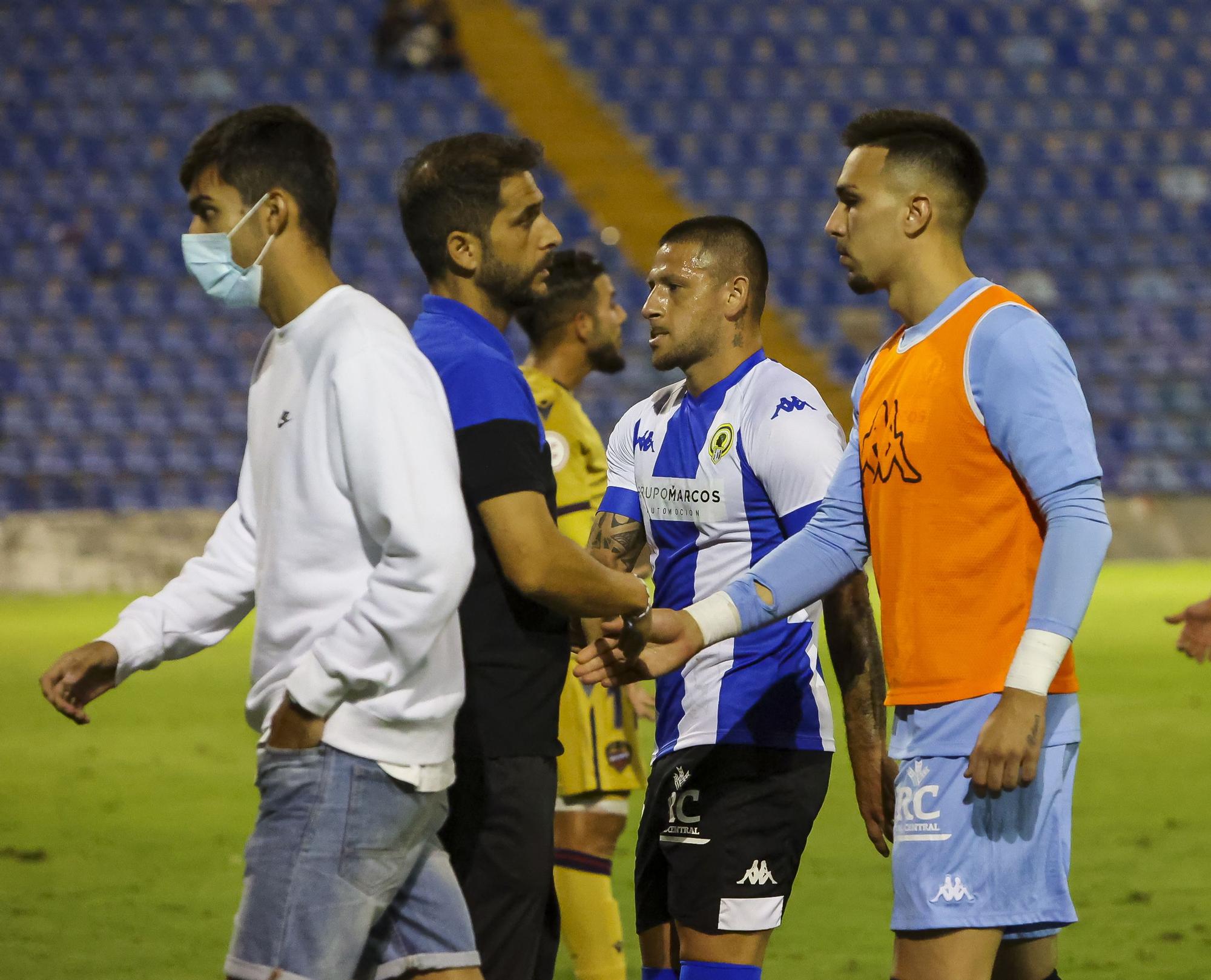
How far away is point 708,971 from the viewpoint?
3.21 metres

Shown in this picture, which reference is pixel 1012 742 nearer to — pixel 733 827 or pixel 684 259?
pixel 733 827

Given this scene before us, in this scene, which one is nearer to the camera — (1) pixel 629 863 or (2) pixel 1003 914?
(2) pixel 1003 914

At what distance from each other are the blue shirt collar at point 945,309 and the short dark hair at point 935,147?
150mm

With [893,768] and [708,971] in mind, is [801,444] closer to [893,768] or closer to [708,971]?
[893,768]

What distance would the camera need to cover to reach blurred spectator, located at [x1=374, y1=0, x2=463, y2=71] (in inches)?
755

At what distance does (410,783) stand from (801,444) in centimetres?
132

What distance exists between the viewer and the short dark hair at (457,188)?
2.82m

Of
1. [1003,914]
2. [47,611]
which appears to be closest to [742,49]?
[47,611]

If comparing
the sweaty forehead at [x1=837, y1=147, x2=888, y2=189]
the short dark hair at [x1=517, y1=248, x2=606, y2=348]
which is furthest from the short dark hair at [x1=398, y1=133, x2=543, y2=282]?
the short dark hair at [x1=517, y1=248, x2=606, y2=348]

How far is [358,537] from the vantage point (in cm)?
231

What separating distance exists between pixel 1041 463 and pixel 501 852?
112 centimetres

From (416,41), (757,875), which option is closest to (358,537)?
(757,875)

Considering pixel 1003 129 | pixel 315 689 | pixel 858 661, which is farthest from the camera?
pixel 1003 129

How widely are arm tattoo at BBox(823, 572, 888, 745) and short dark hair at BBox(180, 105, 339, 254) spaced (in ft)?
4.55
